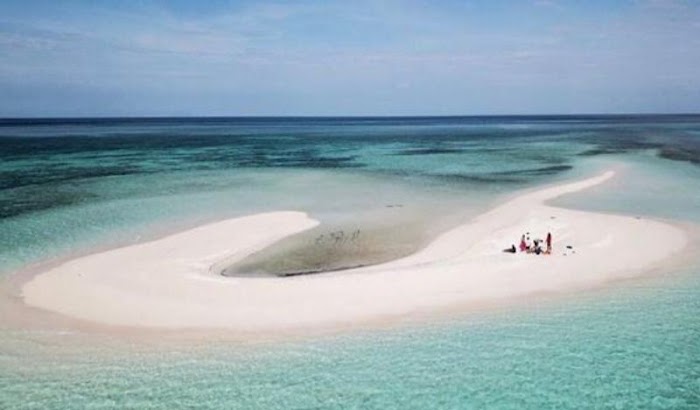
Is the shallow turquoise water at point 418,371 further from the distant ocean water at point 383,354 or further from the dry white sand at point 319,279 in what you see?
the dry white sand at point 319,279

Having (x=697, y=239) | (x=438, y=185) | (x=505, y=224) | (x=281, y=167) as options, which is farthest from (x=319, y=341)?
(x=281, y=167)

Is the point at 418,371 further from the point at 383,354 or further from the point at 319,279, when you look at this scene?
the point at 319,279

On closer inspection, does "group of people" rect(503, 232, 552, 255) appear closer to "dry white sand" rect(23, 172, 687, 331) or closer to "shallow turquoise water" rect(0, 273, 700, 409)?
"dry white sand" rect(23, 172, 687, 331)

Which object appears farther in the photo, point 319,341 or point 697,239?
point 697,239

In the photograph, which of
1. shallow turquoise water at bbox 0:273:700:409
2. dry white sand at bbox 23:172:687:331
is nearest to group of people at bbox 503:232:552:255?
dry white sand at bbox 23:172:687:331

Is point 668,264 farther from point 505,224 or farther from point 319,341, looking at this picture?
point 319,341

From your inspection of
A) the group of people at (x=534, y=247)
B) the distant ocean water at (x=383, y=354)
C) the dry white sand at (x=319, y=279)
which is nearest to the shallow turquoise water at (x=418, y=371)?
the distant ocean water at (x=383, y=354)

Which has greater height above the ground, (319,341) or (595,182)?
(595,182)

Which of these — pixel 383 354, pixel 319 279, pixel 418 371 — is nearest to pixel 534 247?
pixel 319 279

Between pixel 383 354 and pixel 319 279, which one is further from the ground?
pixel 319 279
